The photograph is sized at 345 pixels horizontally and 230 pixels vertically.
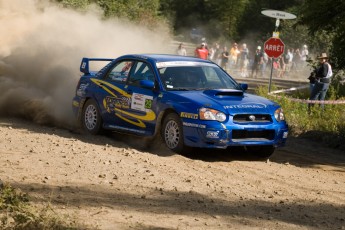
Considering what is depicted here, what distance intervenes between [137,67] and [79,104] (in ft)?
5.38

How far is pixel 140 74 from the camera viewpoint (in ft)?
42.6

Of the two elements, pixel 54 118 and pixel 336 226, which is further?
pixel 54 118

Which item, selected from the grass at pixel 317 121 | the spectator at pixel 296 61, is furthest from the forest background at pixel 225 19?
the grass at pixel 317 121

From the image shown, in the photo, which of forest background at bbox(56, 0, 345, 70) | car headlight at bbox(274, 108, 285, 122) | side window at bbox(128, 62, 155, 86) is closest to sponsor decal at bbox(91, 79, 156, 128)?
side window at bbox(128, 62, 155, 86)

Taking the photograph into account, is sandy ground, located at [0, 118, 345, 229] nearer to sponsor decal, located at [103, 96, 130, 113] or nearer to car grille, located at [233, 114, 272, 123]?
sponsor decal, located at [103, 96, 130, 113]

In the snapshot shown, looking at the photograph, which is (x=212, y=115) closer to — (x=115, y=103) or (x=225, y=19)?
(x=115, y=103)

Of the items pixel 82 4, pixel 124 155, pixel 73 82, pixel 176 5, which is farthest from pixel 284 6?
pixel 124 155

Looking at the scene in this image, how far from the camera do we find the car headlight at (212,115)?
11500 mm

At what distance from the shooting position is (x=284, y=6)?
6062 centimetres

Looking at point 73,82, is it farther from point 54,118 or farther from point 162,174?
point 162,174

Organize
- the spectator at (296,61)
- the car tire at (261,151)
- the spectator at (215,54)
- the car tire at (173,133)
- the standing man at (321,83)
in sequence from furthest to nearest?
1. the spectator at (296,61)
2. the spectator at (215,54)
3. the standing man at (321,83)
4. the car tire at (261,151)
5. the car tire at (173,133)

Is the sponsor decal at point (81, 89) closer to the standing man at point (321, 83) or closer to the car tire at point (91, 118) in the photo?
the car tire at point (91, 118)

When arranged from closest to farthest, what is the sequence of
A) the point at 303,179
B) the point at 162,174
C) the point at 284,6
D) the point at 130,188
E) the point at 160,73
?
the point at 130,188, the point at 162,174, the point at 303,179, the point at 160,73, the point at 284,6

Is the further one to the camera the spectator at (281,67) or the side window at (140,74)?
the spectator at (281,67)
